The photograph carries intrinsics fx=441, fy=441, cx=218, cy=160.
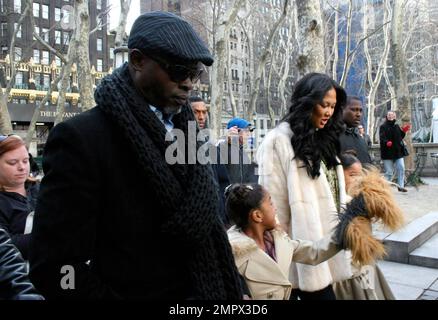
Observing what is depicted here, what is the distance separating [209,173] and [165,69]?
0.43 meters

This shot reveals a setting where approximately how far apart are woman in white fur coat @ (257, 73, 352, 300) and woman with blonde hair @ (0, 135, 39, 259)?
5.44ft

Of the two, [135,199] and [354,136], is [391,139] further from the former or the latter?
[135,199]

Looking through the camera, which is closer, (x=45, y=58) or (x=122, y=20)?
(x=122, y=20)

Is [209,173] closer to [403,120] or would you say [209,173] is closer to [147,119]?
[147,119]

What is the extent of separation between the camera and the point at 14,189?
312 cm

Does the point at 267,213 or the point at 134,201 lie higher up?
the point at 134,201

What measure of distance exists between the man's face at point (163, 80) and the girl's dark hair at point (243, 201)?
1.19 metres

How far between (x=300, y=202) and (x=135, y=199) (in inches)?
63.7

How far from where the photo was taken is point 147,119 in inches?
62.6

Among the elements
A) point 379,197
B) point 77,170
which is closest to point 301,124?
point 379,197

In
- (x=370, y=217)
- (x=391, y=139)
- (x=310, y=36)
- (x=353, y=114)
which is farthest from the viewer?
(x=391, y=139)

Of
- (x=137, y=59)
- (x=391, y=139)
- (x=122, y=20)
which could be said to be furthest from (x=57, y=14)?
(x=137, y=59)

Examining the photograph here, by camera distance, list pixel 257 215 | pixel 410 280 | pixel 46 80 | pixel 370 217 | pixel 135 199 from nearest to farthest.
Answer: pixel 135 199
pixel 370 217
pixel 257 215
pixel 410 280
pixel 46 80

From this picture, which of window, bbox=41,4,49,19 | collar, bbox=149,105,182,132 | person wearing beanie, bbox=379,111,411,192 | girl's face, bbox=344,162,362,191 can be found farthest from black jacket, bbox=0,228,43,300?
window, bbox=41,4,49,19
